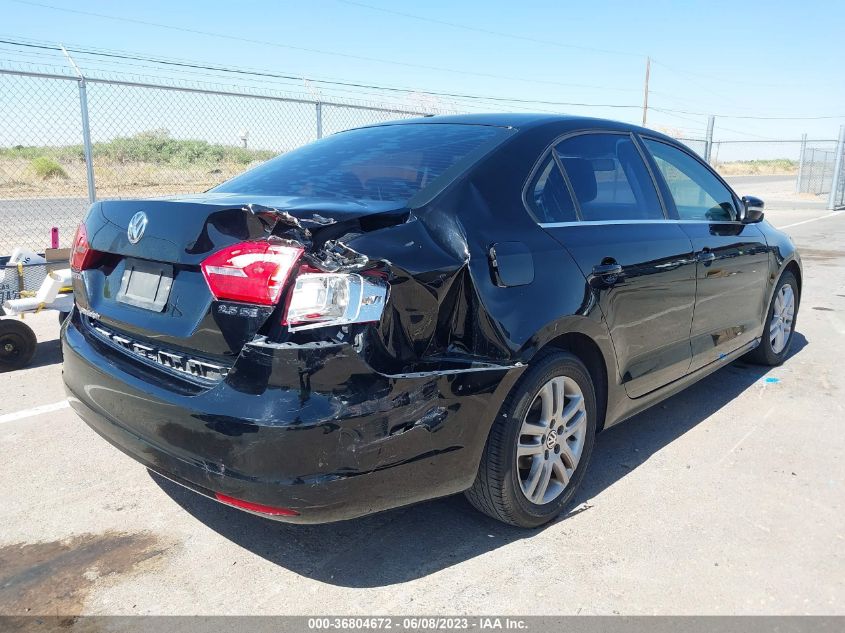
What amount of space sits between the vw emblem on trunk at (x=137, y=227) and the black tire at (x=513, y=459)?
1491 millimetres

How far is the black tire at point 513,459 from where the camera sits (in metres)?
2.67

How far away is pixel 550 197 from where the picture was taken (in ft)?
10.00

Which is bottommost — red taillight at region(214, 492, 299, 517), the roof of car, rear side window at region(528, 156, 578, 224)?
red taillight at region(214, 492, 299, 517)

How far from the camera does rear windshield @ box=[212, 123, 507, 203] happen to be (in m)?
2.79

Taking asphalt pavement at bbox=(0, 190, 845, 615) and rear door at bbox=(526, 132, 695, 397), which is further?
rear door at bbox=(526, 132, 695, 397)

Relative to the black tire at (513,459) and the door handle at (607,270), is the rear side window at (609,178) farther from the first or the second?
the black tire at (513,459)

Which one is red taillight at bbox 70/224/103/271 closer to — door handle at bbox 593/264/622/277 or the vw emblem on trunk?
the vw emblem on trunk

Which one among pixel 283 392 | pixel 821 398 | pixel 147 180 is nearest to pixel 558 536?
pixel 283 392

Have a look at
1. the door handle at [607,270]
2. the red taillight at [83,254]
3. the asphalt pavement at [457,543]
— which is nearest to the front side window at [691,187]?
the door handle at [607,270]

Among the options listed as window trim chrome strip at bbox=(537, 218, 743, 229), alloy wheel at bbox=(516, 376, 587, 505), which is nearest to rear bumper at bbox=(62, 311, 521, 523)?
alloy wheel at bbox=(516, 376, 587, 505)

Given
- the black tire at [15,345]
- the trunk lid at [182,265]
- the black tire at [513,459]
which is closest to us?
the trunk lid at [182,265]

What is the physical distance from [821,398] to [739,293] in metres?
1.04

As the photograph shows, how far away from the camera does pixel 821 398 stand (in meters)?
4.72

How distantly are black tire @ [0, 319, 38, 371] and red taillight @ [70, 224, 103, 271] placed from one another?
2.34 meters
